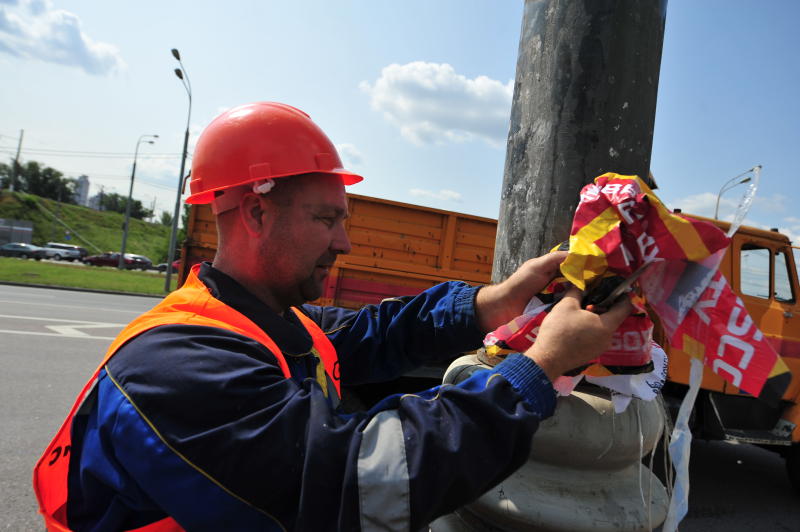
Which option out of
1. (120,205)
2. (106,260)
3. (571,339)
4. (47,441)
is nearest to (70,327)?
(47,441)

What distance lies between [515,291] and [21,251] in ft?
154

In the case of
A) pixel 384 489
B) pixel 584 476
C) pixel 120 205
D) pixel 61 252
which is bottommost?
pixel 61 252

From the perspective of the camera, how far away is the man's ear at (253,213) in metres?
1.45

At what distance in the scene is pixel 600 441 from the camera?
1.57 meters

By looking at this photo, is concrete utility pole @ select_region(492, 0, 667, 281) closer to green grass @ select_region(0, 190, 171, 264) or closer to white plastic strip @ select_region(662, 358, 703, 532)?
white plastic strip @ select_region(662, 358, 703, 532)

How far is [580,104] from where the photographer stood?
169 cm

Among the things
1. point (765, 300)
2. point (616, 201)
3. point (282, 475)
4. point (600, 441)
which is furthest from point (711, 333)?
point (765, 300)

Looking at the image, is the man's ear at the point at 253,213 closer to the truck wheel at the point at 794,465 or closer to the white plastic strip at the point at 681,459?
the white plastic strip at the point at 681,459

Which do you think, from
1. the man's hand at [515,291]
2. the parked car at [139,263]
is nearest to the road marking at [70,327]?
the man's hand at [515,291]

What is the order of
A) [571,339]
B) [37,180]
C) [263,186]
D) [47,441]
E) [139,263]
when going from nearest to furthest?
1. [571,339]
2. [263,186]
3. [47,441]
4. [139,263]
5. [37,180]

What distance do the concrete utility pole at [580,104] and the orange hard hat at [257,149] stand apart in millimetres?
669

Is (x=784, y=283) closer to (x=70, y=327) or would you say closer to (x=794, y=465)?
(x=794, y=465)

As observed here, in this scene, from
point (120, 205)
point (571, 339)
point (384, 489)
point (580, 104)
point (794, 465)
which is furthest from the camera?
point (120, 205)

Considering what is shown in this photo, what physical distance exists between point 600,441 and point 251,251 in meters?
1.18
